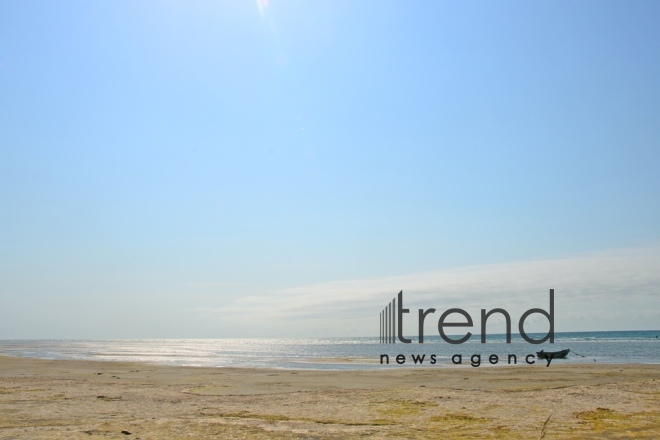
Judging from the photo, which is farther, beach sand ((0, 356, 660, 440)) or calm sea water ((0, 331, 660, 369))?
calm sea water ((0, 331, 660, 369))

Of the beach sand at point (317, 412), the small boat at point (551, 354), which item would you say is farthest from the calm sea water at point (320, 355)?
the beach sand at point (317, 412)

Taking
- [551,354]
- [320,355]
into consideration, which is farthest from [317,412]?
[320,355]

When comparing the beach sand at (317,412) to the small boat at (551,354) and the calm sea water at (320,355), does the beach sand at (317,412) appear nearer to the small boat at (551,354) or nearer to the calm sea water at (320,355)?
the calm sea water at (320,355)

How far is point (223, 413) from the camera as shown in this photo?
15078 mm

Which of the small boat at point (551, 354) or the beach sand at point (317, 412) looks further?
the small boat at point (551, 354)

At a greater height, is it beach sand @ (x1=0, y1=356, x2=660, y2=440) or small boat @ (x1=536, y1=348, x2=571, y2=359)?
beach sand @ (x1=0, y1=356, x2=660, y2=440)

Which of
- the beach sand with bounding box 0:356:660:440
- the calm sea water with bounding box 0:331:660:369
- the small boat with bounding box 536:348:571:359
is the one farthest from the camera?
the small boat with bounding box 536:348:571:359

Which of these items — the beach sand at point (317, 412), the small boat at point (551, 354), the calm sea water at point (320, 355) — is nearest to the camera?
the beach sand at point (317, 412)

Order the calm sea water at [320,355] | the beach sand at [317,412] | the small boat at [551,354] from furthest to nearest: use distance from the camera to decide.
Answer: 1. the small boat at [551,354]
2. the calm sea water at [320,355]
3. the beach sand at [317,412]

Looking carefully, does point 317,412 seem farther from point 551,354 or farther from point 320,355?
point 320,355

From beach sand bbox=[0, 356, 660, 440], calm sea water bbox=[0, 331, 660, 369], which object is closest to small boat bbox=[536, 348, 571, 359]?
calm sea water bbox=[0, 331, 660, 369]

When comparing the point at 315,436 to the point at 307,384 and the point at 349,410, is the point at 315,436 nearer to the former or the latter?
the point at 349,410

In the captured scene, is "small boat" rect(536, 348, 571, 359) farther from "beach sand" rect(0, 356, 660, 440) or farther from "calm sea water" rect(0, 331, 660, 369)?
"beach sand" rect(0, 356, 660, 440)

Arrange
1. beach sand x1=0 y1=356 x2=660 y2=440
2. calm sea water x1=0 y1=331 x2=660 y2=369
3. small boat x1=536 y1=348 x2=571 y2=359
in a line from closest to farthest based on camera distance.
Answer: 1. beach sand x1=0 y1=356 x2=660 y2=440
2. calm sea water x1=0 y1=331 x2=660 y2=369
3. small boat x1=536 y1=348 x2=571 y2=359
